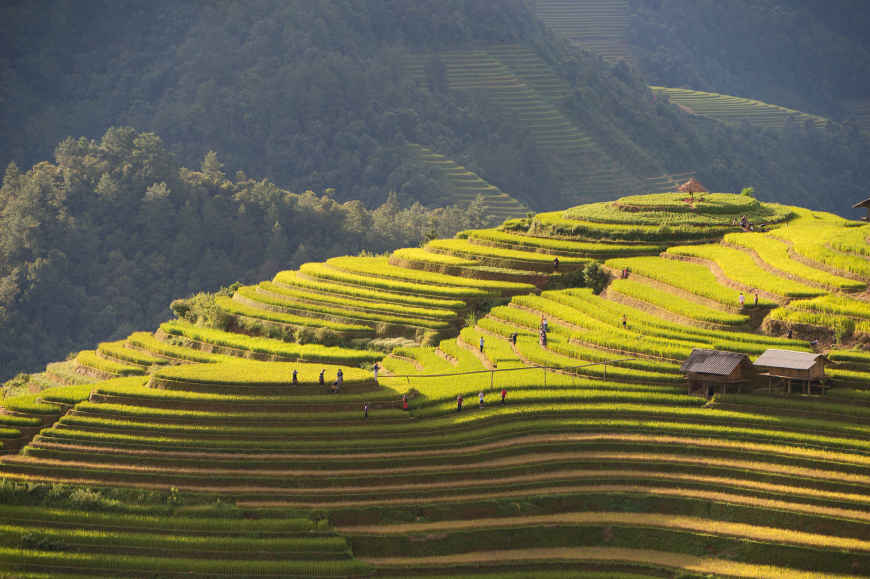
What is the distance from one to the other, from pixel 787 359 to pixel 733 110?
158 metres

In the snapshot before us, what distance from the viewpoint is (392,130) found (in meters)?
154

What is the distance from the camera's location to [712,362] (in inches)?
1612

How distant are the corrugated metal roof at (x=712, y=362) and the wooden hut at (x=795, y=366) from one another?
2.73 ft

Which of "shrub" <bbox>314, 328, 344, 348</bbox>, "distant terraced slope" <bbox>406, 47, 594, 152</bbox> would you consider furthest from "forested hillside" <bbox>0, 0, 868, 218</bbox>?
"shrub" <bbox>314, 328, 344, 348</bbox>

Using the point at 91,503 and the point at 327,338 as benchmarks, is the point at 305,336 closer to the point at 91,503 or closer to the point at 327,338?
the point at 327,338

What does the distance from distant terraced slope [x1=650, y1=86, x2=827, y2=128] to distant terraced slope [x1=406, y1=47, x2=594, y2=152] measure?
114 ft

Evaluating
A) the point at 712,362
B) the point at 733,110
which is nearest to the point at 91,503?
the point at 712,362

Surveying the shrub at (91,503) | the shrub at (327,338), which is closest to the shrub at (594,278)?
the shrub at (327,338)

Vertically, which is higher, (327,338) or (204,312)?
(204,312)

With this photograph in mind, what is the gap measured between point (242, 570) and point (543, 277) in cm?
2767

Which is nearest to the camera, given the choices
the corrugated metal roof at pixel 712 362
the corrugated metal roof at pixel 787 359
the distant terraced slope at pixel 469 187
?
the corrugated metal roof at pixel 787 359

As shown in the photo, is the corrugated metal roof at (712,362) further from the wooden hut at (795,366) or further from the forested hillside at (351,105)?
the forested hillside at (351,105)

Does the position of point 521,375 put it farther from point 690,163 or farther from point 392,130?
point 690,163

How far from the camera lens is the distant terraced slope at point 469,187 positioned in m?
139
